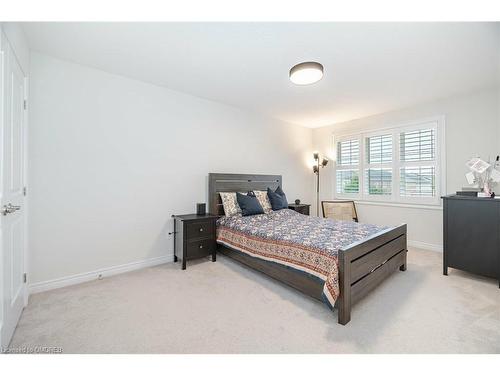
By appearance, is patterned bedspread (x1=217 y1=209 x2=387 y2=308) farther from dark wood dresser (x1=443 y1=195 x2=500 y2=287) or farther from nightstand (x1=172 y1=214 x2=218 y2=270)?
dark wood dresser (x1=443 y1=195 x2=500 y2=287)

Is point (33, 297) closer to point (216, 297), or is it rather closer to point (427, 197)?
point (216, 297)

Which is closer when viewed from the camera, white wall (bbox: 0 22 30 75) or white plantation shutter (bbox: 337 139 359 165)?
white wall (bbox: 0 22 30 75)

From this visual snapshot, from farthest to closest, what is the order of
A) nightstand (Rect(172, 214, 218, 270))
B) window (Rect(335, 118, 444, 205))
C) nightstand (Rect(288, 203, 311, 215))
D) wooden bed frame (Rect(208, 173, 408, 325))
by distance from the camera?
nightstand (Rect(288, 203, 311, 215))
window (Rect(335, 118, 444, 205))
nightstand (Rect(172, 214, 218, 270))
wooden bed frame (Rect(208, 173, 408, 325))

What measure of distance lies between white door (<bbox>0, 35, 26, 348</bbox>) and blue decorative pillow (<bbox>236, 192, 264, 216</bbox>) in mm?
2383

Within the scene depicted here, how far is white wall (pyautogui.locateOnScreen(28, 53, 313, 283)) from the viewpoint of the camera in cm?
236

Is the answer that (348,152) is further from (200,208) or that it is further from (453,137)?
(200,208)

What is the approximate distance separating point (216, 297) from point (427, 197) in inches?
150

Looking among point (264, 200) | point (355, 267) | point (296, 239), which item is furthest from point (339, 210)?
point (355, 267)

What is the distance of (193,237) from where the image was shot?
304 cm

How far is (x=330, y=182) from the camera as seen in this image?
5141 millimetres

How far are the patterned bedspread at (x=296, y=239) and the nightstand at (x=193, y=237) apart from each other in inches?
6.4

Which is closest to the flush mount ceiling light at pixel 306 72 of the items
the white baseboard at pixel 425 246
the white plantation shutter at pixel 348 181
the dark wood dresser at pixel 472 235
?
the dark wood dresser at pixel 472 235

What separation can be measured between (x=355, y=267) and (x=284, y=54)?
219cm

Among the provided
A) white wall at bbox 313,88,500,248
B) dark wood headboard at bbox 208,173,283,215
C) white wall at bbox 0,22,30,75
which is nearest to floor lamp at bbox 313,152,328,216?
white wall at bbox 313,88,500,248
